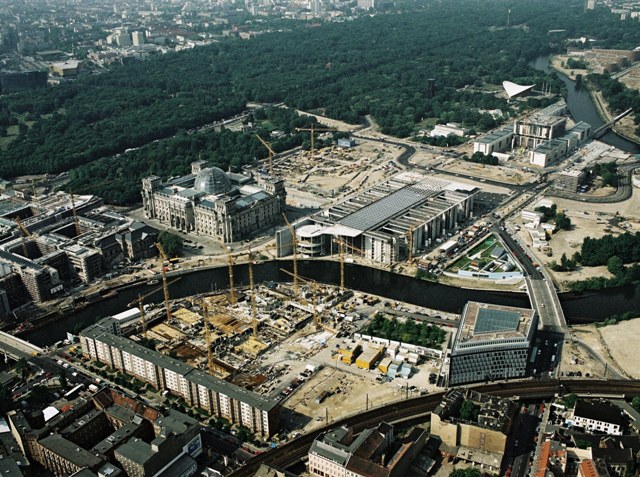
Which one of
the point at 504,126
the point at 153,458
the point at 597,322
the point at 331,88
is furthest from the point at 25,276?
the point at 331,88

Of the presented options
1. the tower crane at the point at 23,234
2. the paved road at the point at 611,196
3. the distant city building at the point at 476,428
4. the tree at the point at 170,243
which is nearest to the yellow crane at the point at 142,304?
the tree at the point at 170,243

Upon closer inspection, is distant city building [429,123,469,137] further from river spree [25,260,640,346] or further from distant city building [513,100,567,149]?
river spree [25,260,640,346]

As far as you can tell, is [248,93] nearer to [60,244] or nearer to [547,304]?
[60,244]

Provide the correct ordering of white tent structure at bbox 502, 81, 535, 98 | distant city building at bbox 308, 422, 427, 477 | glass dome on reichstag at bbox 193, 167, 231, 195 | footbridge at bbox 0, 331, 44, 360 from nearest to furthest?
1. distant city building at bbox 308, 422, 427, 477
2. footbridge at bbox 0, 331, 44, 360
3. glass dome on reichstag at bbox 193, 167, 231, 195
4. white tent structure at bbox 502, 81, 535, 98

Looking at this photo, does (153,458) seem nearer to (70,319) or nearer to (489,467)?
(489,467)

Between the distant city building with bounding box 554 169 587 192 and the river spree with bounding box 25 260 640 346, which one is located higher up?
the distant city building with bounding box 554 169 587 192

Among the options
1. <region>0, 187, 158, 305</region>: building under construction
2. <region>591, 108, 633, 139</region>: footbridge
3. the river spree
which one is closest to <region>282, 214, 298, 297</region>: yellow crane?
the river spree
